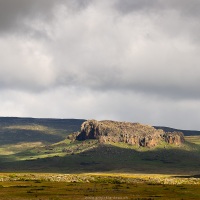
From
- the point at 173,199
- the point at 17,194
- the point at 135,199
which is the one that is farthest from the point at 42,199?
the point at 173,199

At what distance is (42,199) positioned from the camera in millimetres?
97562

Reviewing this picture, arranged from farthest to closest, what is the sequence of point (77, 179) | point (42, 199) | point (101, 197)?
point (77, 179) → point (101, 197) → point (42, 199)

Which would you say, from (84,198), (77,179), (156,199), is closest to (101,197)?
(84,198)

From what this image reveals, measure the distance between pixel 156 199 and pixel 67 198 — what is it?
68.2ft

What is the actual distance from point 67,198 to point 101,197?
962 cm

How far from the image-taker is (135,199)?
98.9 m

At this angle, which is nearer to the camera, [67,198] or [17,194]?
[67,198]

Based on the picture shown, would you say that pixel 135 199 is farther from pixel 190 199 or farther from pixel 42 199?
pixel 42 199

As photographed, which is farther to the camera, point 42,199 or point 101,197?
point 101,197

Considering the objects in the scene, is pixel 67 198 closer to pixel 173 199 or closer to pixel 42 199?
pixel 42 199

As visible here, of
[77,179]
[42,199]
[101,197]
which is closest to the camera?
[42,199]

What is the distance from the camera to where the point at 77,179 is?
18288cm

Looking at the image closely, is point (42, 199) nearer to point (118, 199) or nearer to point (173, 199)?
point (118, 199)

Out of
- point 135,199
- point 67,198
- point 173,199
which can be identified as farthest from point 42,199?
point 173,199
